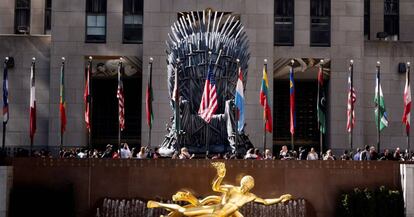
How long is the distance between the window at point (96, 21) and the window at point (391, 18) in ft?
63.0

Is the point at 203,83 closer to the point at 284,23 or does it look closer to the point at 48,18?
the point at 284,23

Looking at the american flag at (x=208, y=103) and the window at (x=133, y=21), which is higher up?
the window at (x=133, y=21)

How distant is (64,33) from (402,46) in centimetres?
2065

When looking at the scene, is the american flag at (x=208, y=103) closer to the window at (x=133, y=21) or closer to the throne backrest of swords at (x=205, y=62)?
the throne backrest of swords at (x=205, y=62)

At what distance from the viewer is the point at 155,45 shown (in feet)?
201

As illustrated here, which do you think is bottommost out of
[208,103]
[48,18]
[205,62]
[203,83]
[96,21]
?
[208,103]

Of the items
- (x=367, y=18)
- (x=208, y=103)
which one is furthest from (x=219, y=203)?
(x=367, y=18)

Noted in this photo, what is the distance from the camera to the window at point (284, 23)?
2454 inches

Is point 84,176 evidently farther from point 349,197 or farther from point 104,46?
point 104,46

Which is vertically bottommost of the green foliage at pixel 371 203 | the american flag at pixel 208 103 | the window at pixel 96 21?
the green foliage at pixel 371 203

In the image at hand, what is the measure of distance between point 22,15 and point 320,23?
19986mm

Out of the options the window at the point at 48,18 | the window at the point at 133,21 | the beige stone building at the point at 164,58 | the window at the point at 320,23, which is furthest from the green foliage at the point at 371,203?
the window at the point at 48,18

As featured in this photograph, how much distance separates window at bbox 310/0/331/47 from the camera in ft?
204

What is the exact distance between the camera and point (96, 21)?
6212 centimetres
